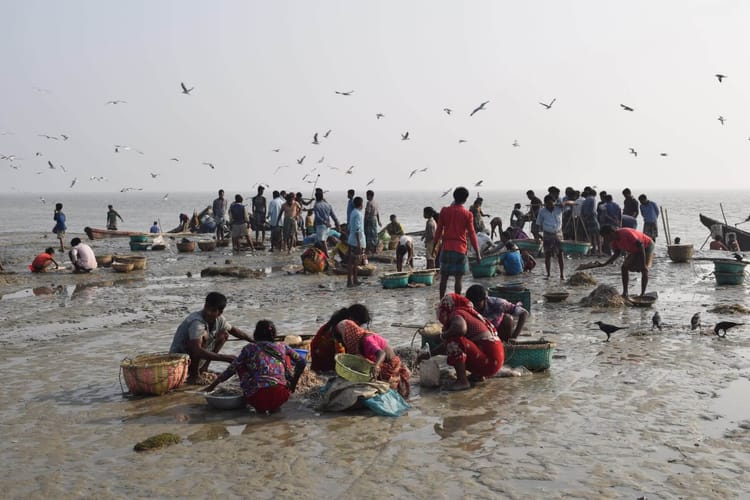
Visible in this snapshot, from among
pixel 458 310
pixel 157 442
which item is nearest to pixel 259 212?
pixel 458 310

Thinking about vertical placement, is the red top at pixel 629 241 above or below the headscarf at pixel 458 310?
above

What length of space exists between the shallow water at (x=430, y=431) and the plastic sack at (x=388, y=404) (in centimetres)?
8

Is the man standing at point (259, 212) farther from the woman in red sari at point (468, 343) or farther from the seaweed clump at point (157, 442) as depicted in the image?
the seaweed clump at point (157, 442)

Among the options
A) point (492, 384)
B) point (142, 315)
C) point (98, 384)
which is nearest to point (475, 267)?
point (142, 315)

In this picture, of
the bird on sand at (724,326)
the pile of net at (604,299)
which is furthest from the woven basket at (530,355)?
the pile of net at (604,299)

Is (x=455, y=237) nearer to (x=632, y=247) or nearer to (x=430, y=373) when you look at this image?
(x=632, y=247)

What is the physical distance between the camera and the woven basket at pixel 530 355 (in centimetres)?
745

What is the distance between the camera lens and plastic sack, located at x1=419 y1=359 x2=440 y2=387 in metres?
7.01

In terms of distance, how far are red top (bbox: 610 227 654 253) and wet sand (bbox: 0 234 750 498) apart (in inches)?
61.4

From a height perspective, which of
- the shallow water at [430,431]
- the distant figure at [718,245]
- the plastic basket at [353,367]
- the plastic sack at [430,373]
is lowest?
the shallow water at [430,431]

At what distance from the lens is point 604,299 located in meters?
11.4

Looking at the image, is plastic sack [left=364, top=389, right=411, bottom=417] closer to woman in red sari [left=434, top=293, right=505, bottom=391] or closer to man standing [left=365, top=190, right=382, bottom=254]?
woman in red sari [left=434, top=293, right=505, bottom=391]

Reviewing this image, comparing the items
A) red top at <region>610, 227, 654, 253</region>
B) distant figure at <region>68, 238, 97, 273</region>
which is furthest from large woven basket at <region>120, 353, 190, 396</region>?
distant figure at <region>68, 238, 97, 273</region>

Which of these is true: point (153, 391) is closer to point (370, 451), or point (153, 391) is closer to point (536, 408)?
point (370, 451)
